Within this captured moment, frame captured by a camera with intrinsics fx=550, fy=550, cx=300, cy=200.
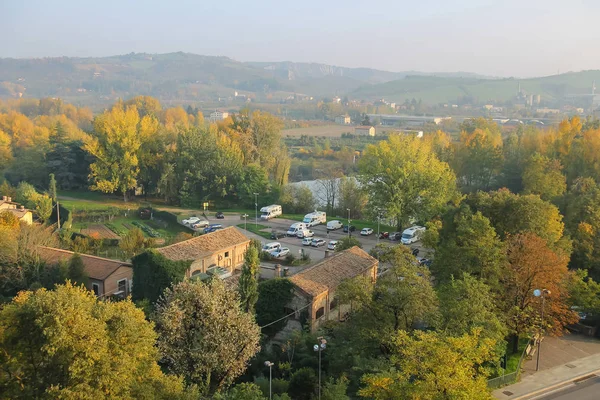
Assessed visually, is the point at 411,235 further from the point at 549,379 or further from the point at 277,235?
the point at 549,379

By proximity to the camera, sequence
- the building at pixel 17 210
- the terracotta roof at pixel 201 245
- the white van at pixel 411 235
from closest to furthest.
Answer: the terracotta roof at pixel 201 245
the building at pixel 17 210
the white van at pixel 411 235

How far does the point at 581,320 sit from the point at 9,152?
54.1 m

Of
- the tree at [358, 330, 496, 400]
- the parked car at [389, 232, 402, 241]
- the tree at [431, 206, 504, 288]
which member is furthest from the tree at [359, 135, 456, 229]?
the tree at [358, 330, 496, 400]

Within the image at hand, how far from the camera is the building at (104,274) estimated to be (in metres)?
25.8

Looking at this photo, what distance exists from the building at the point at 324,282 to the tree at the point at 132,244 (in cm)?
1222

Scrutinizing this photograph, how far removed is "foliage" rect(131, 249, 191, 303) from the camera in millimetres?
23750

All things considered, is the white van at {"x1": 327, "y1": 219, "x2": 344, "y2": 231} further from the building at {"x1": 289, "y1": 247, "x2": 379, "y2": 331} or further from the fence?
the fence

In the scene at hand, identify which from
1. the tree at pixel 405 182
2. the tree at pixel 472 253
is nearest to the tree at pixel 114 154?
the tree at pixel 405 182

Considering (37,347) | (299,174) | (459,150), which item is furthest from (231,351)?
(299,174)

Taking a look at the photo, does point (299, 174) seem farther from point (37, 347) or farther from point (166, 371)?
point (37, 347)

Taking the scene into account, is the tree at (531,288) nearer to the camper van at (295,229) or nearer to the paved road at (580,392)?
the paved road at (580,392)

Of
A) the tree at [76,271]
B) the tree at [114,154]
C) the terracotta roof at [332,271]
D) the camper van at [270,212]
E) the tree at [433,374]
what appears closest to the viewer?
the tree at [433,374]

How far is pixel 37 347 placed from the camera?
12.3 meters

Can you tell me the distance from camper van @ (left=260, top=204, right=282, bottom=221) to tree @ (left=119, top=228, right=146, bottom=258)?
Answer: 1185cm
